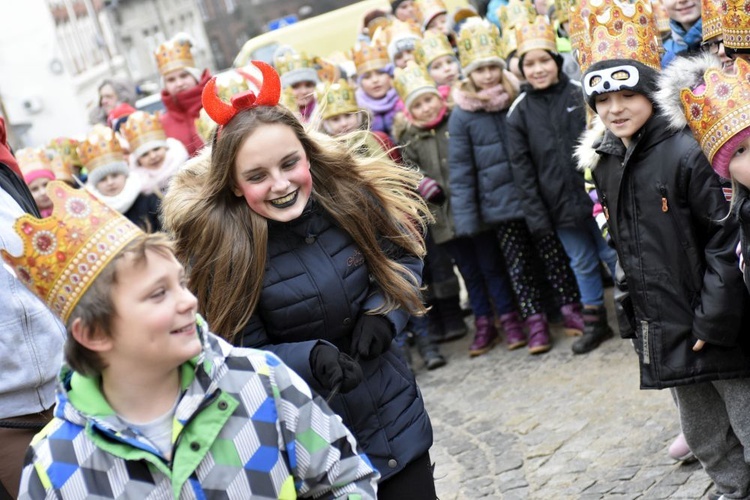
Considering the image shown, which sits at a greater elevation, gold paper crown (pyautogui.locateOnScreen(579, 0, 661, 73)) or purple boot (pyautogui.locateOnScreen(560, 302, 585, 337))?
gold paper crown (pyautogui.locateOnScreen(579, 0, 661, 73))

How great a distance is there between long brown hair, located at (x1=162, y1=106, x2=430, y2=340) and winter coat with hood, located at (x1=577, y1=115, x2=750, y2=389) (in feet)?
3.45

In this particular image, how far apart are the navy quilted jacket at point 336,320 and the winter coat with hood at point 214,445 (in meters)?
0.72

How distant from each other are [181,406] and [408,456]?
4.04ft

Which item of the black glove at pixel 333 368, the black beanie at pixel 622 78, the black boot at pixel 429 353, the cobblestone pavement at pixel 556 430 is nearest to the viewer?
the black glove at pixel 333 368

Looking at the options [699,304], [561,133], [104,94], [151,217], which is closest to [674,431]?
[699,304]

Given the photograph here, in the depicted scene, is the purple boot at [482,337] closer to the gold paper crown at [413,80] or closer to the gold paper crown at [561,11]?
the gold paper crown at [413,80]

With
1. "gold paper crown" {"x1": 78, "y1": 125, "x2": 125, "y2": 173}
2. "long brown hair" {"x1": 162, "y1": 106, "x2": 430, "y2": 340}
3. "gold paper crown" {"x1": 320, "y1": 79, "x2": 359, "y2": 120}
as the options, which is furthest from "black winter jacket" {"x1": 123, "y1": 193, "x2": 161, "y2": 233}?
"long brown hair" {"x1": 162, "y1": 106, "x2": 430, "y2": 340}

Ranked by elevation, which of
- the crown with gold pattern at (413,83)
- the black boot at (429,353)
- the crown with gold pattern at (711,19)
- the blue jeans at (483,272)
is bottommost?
the black boot at (429,353)

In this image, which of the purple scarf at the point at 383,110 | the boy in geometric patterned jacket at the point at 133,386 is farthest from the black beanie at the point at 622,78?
the purple scarf at the point at 383,110

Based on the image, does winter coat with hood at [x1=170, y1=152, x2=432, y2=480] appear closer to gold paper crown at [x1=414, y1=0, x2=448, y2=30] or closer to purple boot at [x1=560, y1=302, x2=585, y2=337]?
purple boot at [x1=560, y1=302, x2=585, y2=337]

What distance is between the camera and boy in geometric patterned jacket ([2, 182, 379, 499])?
2822 mm

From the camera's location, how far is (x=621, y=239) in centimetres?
485

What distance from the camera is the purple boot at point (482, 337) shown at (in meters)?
8.73

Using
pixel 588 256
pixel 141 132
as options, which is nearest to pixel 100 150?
pixel 141 132
